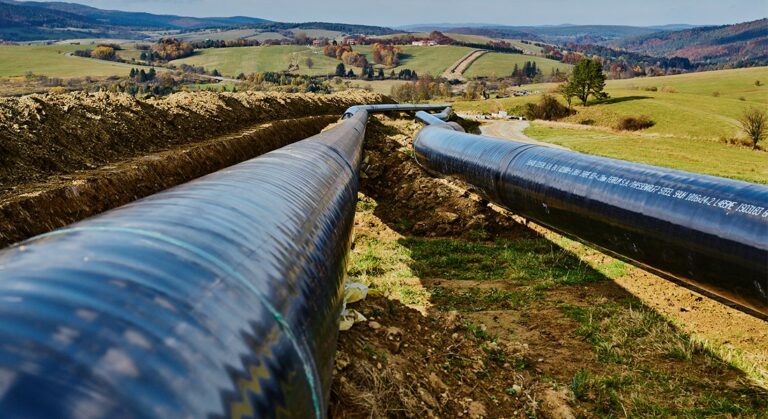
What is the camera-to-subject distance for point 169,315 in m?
2.14

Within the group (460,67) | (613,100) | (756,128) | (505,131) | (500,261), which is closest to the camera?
(500,261)

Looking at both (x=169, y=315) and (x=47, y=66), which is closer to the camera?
(x=169, y=315)

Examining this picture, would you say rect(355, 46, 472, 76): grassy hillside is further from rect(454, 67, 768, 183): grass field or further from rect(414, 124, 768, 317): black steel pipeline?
rect(414, 124, 768, 317): black steel pipeline

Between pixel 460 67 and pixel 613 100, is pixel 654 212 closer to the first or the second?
pixel 613 100

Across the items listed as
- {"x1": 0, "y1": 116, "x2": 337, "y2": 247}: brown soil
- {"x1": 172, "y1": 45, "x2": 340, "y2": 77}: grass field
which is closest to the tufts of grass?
{"x1": 0, "y1": 116, "x2": 337, "y2": 247}: brown soil

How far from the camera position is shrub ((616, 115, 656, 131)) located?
62.3 m

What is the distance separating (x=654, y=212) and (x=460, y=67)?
581 ft

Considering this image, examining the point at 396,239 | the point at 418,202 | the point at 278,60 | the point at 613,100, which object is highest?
the point at 278,60

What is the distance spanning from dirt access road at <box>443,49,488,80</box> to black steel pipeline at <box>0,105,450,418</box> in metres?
162

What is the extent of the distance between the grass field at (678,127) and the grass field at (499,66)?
57.6 metres

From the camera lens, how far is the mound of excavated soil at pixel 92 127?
1082 centimetres

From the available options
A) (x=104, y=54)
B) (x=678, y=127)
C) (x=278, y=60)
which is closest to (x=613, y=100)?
(x=678, y=127)

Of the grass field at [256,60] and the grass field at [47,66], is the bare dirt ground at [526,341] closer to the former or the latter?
the grass field at [47,66]

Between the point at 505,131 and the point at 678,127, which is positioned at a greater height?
the point at 505,131
